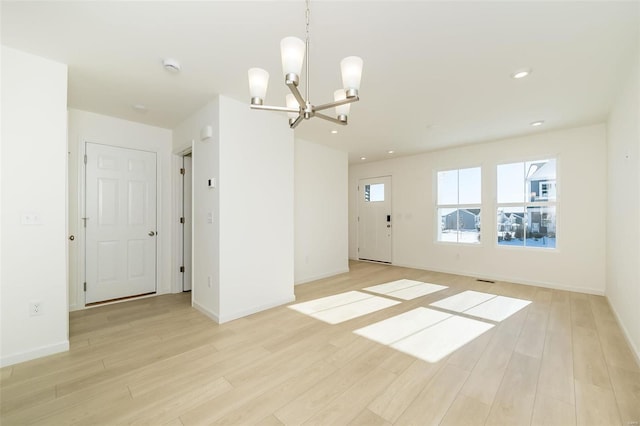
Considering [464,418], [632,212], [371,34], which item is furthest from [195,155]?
[632,212]

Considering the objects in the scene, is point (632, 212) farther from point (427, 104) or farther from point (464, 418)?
point (464, 418)

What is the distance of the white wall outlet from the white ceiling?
85.0 inches

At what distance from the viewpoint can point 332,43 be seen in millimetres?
2133

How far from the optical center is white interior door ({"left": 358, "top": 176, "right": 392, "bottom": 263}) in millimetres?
6621

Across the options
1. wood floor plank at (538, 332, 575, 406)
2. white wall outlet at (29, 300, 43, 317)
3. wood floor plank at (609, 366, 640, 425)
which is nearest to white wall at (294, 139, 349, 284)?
white wall outlet at (29, 300, 43, 317)

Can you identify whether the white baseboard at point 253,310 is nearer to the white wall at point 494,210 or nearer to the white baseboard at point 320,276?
the white baseboard at point 320,276

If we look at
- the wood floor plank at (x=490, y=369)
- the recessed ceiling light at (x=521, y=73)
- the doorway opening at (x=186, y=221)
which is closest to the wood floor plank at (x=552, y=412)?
the wood floor plank at (x=490, y=369)

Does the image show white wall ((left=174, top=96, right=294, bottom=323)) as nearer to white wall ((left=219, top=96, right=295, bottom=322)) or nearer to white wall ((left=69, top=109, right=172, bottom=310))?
white wall ((left=219, top=96, right=295, bottom=322))

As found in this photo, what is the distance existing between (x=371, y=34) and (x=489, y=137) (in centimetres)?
385

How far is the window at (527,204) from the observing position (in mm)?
4574

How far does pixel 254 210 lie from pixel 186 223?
5.53 feet

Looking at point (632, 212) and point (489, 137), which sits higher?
point (489, 137)

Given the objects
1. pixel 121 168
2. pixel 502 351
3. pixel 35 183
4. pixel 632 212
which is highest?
pixel 121 168

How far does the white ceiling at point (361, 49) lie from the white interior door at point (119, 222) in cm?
74
